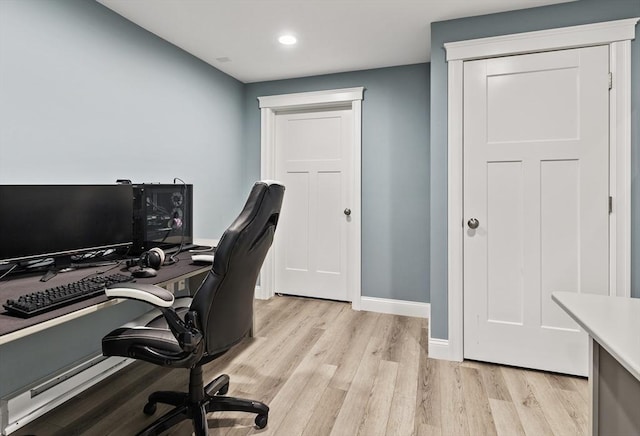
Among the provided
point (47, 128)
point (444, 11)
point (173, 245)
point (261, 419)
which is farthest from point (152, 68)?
point (261, 419)

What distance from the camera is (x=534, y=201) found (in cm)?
229

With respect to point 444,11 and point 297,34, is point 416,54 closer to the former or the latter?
point 444,11

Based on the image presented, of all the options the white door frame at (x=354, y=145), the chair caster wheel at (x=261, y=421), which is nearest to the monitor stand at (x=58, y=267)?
the chair caster wheel at (x=261, y=421)

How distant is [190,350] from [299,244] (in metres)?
2.60

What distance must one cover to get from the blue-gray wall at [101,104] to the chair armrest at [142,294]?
103cm

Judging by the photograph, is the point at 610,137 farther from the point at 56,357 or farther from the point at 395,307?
the point at 56,357

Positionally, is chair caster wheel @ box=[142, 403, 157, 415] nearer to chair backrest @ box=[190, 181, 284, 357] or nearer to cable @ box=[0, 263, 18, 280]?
chair backrest @ box=[190, 181, 284, 357]

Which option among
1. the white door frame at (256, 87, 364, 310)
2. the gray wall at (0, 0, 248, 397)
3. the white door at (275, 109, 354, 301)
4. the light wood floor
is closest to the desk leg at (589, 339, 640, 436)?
the light wood floor

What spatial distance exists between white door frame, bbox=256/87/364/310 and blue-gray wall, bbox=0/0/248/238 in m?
0.52

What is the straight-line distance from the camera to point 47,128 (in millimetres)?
1954

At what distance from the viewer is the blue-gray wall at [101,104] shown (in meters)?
1.83

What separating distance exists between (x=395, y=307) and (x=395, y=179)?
1254 mm

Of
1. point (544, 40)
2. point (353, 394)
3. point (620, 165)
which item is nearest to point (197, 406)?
point (353, 394)

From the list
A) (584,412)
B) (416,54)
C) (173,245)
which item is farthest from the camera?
(416,54)
